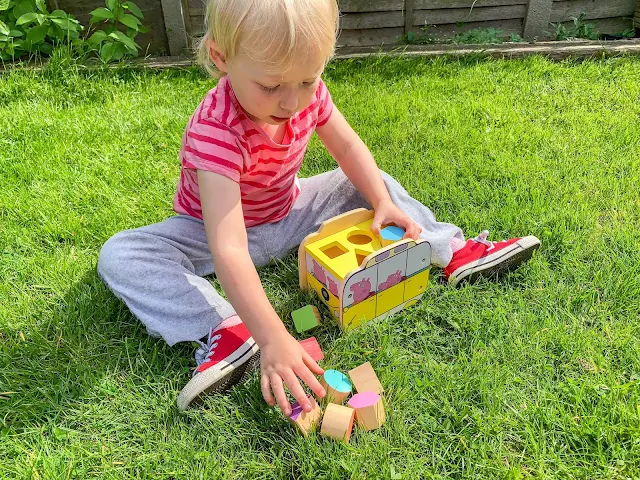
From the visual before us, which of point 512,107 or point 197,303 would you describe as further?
point 512,107

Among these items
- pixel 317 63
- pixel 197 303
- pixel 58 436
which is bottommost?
pixel 58 436

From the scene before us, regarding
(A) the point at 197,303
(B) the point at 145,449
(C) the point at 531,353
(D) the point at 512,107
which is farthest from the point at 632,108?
(B) the point at 145,449

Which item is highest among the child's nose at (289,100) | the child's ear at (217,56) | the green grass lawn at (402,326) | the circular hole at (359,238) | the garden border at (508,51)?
the child's ear at (217,56)

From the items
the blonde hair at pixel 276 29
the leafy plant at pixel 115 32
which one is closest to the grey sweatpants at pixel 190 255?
the blonde hair at pixel 276 29

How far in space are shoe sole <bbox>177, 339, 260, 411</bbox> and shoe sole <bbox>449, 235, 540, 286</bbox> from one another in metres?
0.74

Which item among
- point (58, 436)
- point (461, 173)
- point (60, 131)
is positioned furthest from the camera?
point (60, 131)

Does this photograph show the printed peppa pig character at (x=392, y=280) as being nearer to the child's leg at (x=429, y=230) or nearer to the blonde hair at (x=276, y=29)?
the child's leg at (x=429, y=230)

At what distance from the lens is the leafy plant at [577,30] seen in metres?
4.07

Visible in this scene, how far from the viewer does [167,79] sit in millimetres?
3463

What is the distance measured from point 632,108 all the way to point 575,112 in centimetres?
32

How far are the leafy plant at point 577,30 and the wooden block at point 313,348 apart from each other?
3455mm

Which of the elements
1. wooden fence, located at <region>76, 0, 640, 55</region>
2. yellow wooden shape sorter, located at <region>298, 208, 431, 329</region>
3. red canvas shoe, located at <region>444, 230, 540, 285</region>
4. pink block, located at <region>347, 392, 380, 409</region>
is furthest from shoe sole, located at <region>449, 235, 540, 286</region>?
wooden fence, located at <region>76, 0, 640, 55</region>

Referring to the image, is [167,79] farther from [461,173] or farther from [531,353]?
[531,353]

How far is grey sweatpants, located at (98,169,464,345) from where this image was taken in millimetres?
1659
